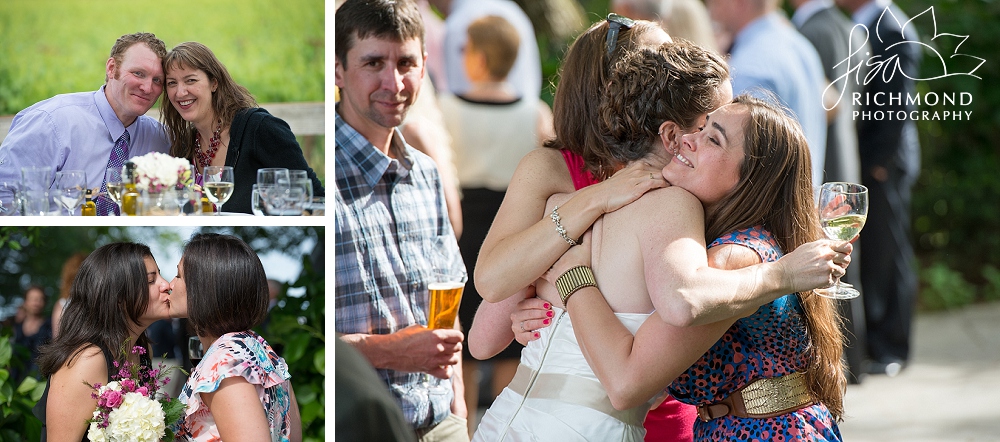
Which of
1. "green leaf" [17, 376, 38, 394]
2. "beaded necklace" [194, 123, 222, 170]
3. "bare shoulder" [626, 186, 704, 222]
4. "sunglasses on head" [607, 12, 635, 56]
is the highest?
"sunglasses on head" [607, 12, 635, 56]

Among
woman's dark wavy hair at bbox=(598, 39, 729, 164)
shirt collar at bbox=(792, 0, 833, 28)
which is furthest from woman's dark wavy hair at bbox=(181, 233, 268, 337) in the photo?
shirt collar at bbox=(792, 0, 833, 28)

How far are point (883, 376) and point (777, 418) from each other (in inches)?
Result: 151

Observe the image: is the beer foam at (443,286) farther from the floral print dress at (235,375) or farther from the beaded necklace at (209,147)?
the beaded necklace at (209,147)

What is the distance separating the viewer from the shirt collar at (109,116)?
1.74 m

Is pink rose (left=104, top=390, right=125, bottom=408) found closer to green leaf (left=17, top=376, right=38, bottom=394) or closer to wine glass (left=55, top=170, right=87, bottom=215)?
wine glass (left=55, top=170, right=87, bottom=215)

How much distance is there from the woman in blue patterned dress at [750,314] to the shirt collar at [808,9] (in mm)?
2898

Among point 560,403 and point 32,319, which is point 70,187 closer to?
point 560,403

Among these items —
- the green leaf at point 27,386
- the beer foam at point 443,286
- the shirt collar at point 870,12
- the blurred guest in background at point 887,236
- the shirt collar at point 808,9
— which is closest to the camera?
the beer foam at point 443,286

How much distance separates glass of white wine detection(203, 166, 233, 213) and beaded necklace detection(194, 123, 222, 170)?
6 centimetres

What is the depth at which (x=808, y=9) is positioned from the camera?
4.24 m

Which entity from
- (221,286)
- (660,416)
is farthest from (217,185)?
(660,416)

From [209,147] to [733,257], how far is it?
108 cm

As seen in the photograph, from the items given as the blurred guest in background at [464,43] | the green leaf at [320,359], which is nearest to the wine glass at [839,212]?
the green leaf at [320,359]

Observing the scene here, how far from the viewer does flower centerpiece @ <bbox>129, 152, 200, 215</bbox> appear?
5.55ft
